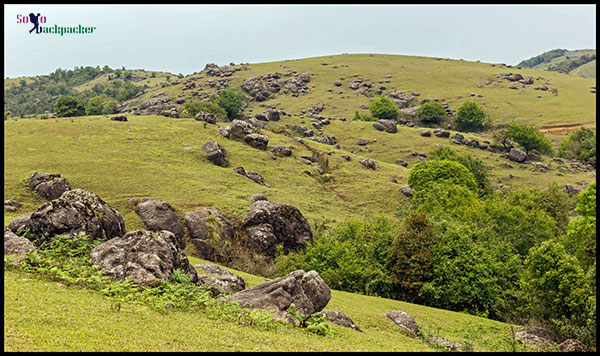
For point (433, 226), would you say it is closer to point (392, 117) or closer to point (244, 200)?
point (244, 200)

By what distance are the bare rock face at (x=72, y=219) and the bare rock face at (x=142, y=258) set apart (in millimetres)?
4369

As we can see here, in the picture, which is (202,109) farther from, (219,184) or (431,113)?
(431,113)

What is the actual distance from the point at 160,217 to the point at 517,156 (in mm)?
105309

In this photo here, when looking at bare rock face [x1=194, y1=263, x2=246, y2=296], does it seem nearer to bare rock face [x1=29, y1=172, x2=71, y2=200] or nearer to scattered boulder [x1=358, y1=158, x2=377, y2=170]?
bare rock face [x1=29, y1=172, x2=71, y2=200]

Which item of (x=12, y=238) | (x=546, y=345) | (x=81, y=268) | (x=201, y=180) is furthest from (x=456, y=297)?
(x=201, y=180)

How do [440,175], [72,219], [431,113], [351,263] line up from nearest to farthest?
[72,219] < [351,263] < [440,175] < [431,113]

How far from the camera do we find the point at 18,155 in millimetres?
65062

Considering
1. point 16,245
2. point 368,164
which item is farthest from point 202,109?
point 16,245

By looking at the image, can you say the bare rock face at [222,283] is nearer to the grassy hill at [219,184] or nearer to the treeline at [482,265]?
the grassy hill at [219,184]

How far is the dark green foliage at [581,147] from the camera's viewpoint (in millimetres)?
118544

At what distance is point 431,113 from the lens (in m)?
162

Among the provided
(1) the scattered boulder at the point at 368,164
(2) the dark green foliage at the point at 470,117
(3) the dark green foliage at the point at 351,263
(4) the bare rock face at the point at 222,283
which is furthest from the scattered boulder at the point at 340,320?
(2) the dark green foliage at the point at 470,117

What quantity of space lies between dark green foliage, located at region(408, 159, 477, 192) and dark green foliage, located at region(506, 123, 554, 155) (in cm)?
5252

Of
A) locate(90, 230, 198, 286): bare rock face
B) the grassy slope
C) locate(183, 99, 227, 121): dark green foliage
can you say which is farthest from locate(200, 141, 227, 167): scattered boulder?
the grassy slope
